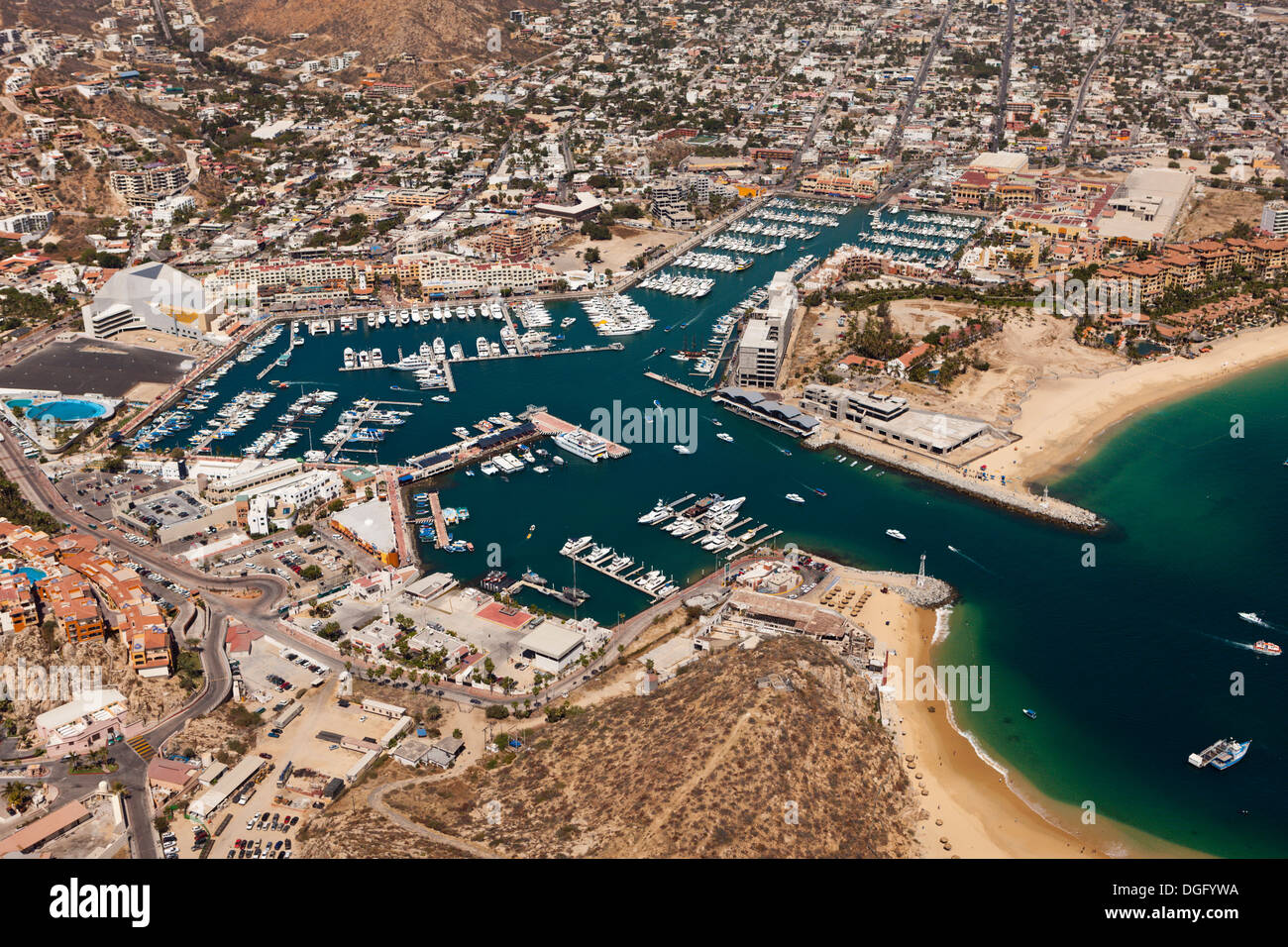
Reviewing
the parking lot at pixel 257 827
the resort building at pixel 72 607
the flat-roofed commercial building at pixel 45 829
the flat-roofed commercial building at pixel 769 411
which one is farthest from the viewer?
the flat-roofed commercial building at pixel 769 411

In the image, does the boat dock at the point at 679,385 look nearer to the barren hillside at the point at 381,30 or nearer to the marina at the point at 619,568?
the marina at the point at 619,568

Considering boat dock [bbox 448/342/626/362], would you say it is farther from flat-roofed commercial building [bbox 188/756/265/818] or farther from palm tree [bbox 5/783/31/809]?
palm tree [bbox 5/783/31/809]

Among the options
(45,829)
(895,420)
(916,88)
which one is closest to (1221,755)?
(895,420)

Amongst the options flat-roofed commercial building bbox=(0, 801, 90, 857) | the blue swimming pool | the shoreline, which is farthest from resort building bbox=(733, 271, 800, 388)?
flat-roofed commercial building bbox=(0, 801, 90, 857)

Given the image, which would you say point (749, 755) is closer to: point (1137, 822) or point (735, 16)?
point (1137, 822)

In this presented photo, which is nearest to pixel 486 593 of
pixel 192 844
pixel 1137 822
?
pixel 192 844

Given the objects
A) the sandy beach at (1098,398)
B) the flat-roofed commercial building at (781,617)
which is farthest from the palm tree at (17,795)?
the sandy beach at (1098,398)

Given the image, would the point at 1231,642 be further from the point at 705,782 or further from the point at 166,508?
the point at 166,508
